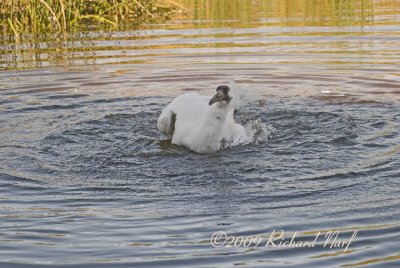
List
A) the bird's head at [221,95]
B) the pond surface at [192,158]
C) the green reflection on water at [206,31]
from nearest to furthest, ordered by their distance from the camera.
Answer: the pond surface at [192,158], the bird's head at [221,95], the green reflection on water at [206,31]

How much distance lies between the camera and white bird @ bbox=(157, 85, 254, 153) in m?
9.02

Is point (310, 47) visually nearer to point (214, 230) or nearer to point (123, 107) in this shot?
point (123, 107)

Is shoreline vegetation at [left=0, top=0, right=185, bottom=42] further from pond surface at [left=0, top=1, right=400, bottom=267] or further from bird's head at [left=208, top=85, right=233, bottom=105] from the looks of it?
bird's head at [left=208, top=85, right=233, bottom=105]

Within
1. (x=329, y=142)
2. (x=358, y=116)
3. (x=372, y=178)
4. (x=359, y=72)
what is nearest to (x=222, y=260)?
(x=372, y=178)

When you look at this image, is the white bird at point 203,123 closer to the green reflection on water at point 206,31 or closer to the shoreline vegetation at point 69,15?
the green reflection on water at point 206,31

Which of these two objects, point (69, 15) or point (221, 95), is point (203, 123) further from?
point (69, 15)

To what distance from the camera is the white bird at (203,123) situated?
902 cm

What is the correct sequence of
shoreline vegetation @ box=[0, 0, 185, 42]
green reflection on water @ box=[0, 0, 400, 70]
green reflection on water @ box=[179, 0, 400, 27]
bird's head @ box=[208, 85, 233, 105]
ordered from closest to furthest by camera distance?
bird's head @ box=[208, 85, 233, 105]
green reflection on water @ box=[0, 0, 400, 70]
shoreline vegetation @ box=[0, 0, 185, 42]
green reflection on water @ box=[179, 0, 400, 27]

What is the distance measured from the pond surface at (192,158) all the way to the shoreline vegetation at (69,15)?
1188mm

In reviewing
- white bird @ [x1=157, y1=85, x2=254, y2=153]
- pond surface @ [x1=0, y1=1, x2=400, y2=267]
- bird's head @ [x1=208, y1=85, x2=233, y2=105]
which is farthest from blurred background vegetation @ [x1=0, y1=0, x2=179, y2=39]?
bird's head @ [x1=208, y1=85, x2=233, y2=105]

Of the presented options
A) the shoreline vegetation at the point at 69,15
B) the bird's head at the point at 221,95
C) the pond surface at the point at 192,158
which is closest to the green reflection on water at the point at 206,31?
the pond surface at the point at 192,158

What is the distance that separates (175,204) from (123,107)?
4.48 metres

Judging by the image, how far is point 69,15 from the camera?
18453 mm

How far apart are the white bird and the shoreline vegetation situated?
708cm
